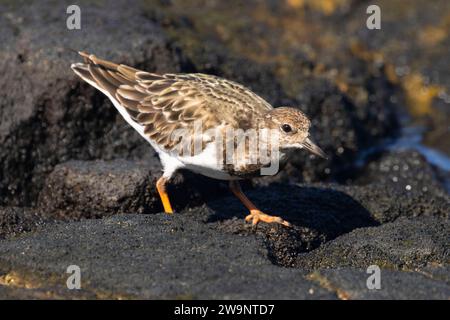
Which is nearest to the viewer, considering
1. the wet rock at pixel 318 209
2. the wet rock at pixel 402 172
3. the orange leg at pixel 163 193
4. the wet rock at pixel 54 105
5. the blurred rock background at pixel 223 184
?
the blurred rock background at pixel 223 184

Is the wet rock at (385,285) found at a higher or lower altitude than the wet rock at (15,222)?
lower

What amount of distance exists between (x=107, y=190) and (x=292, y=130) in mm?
1819

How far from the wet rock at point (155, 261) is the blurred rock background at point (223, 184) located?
0.02 meters

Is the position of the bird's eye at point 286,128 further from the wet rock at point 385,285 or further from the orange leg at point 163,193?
the wet rock at point 385,285

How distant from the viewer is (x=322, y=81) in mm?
10539

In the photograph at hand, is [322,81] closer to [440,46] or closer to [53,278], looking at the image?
[440,46]

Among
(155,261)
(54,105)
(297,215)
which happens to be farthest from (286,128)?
(54,105)

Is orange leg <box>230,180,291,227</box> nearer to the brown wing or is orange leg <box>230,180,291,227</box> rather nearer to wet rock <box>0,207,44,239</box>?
the brown wing

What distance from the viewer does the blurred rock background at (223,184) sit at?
5.78 m

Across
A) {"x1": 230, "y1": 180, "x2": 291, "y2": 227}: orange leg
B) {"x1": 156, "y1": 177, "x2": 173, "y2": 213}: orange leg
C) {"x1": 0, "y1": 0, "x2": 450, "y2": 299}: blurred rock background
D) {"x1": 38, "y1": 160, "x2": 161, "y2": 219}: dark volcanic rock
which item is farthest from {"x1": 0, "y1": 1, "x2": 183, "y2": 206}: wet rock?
{"x1": 230, "y1": 180, "x2": 291, "y2": 227}: orange leg

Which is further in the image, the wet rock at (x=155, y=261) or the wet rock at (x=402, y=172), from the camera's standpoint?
the wet rock at (x=402, y=172)

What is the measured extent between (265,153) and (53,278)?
2.19m

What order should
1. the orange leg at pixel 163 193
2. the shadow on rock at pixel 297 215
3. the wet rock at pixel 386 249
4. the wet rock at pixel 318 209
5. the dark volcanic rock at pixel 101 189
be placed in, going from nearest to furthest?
1. the wet rock at pixel 386 249
2. the shadow on rock at pixel 297 215
3. the wet rock at pixel 318 209
4. the orange leg at pixel 163 193
5. the dark volcanic rock at pixel 101 189

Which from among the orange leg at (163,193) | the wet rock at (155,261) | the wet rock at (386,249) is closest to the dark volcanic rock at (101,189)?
the orange leg at (163,193)
